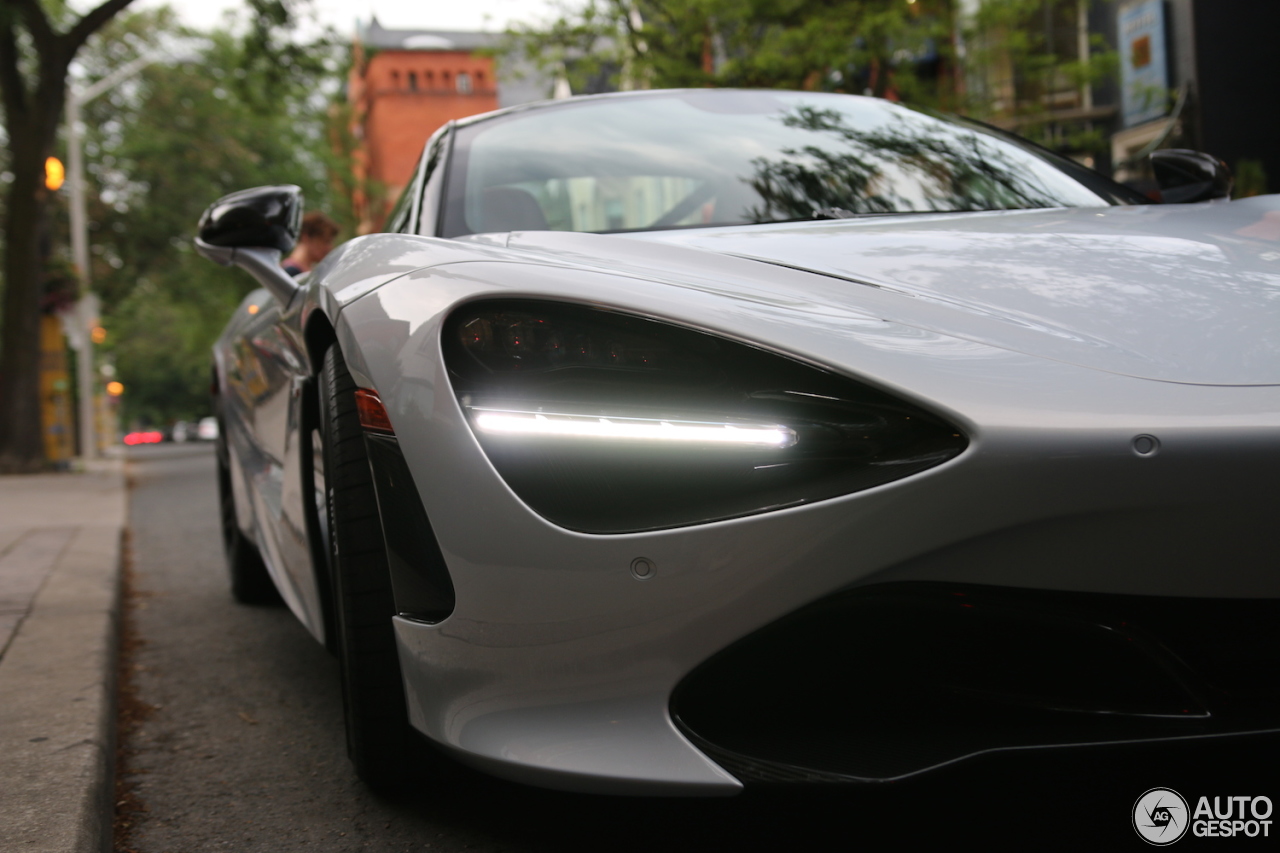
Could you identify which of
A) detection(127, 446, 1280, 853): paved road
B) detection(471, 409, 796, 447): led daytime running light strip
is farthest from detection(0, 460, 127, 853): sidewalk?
detection(471, 409, 796, 447): led daytime running light strip

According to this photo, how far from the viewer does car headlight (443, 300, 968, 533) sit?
1.52 meters

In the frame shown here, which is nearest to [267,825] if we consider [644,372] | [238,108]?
[644,372]

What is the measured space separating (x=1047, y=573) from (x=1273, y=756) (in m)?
0.37

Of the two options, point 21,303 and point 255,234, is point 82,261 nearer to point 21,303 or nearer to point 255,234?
point 21,303

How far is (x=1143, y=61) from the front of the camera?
55.6 ft

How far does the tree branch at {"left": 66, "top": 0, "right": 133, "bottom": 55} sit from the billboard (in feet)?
39.9

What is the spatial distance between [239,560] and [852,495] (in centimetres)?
330

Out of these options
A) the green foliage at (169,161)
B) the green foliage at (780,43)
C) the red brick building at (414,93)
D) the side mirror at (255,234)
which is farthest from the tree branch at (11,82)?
the red brick building at (414,93)

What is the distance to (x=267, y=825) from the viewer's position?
2.19m

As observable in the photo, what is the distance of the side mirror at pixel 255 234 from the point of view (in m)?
2.58

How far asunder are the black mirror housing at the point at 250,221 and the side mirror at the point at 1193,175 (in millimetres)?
1990

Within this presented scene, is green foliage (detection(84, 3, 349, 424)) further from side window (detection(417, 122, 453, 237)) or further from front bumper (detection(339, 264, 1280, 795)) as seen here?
front bumper (detection(339, 264, 1280, 795))

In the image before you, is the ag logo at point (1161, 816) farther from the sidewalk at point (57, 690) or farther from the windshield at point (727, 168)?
the sidewalk at point (57, 690)

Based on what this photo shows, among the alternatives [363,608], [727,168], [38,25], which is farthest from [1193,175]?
[38,25]
